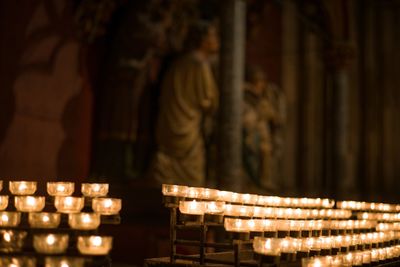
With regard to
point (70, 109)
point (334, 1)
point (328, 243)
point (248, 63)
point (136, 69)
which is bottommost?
point (328, 243)

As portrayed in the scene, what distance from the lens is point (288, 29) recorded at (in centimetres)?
1184

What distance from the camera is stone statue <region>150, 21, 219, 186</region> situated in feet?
25.5

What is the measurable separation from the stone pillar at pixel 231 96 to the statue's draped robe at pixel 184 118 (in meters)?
1.33

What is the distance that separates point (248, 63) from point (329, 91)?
8.49 feet

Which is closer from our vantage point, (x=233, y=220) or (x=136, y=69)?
(x=233, y=220)

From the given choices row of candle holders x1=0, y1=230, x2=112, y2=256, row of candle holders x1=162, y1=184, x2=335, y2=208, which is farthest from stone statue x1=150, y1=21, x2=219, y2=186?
row of candle holders x1=0, y1=230, x2=112, y2=256

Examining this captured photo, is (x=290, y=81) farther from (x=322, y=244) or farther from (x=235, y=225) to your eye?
(x=235, y=225)

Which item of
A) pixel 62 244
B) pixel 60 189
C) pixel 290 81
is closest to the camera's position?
pixel 62 244

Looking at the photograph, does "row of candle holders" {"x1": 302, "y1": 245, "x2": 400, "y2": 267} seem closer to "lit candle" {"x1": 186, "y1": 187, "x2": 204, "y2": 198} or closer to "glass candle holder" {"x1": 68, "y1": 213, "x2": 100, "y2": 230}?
"lit candle" {"x1": 186, "y1": 187, "x2": 204, "y2": 198}

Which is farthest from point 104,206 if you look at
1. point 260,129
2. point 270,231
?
point 260,129

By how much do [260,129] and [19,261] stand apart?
6.84m

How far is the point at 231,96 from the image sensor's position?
6520 millimetres

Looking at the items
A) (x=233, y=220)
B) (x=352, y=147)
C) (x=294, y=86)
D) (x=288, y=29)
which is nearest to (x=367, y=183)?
(x=352, y=147)

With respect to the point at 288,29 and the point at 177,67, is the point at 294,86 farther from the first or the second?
the point at 177,67
